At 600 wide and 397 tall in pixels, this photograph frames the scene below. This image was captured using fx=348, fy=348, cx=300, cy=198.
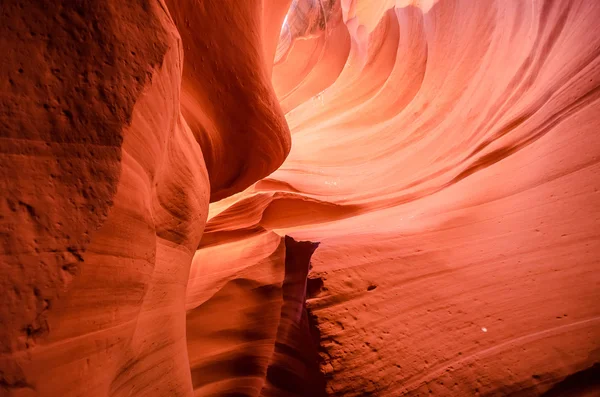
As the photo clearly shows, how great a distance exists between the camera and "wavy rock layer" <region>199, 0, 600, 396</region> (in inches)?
39.8

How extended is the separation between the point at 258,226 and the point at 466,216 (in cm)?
135

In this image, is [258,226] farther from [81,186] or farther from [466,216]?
[81,186]

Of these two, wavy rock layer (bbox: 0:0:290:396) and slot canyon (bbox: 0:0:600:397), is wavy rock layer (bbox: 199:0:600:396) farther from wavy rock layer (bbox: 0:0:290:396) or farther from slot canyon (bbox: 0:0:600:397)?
wavy rock layer (bbox: 0:0:290:396)

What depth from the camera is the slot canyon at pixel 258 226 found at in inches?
25.1

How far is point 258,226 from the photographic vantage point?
239cm

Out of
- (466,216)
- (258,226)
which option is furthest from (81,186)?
(258,226)

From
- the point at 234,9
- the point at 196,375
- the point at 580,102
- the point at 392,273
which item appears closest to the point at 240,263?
the point at 196,375

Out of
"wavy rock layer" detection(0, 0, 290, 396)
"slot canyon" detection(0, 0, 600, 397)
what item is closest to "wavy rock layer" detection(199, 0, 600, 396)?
"slot canyon" detection(0, 0, 600, 397)

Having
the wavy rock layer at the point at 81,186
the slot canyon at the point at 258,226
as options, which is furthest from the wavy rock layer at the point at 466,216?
the wavy rock layer at the point at 81,186

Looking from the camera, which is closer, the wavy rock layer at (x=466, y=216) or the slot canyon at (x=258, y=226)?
the slot canyon at (x=258, y=226)

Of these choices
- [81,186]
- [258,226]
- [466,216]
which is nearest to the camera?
[81,186]

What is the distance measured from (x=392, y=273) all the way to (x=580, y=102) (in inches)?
50.0

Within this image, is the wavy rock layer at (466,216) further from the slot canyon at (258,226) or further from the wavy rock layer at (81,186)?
the wavy rock layer at (81,186)

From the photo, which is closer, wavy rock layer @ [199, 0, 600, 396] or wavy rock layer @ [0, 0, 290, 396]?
wavy rock layer @ [0, 0, 290, 396]
